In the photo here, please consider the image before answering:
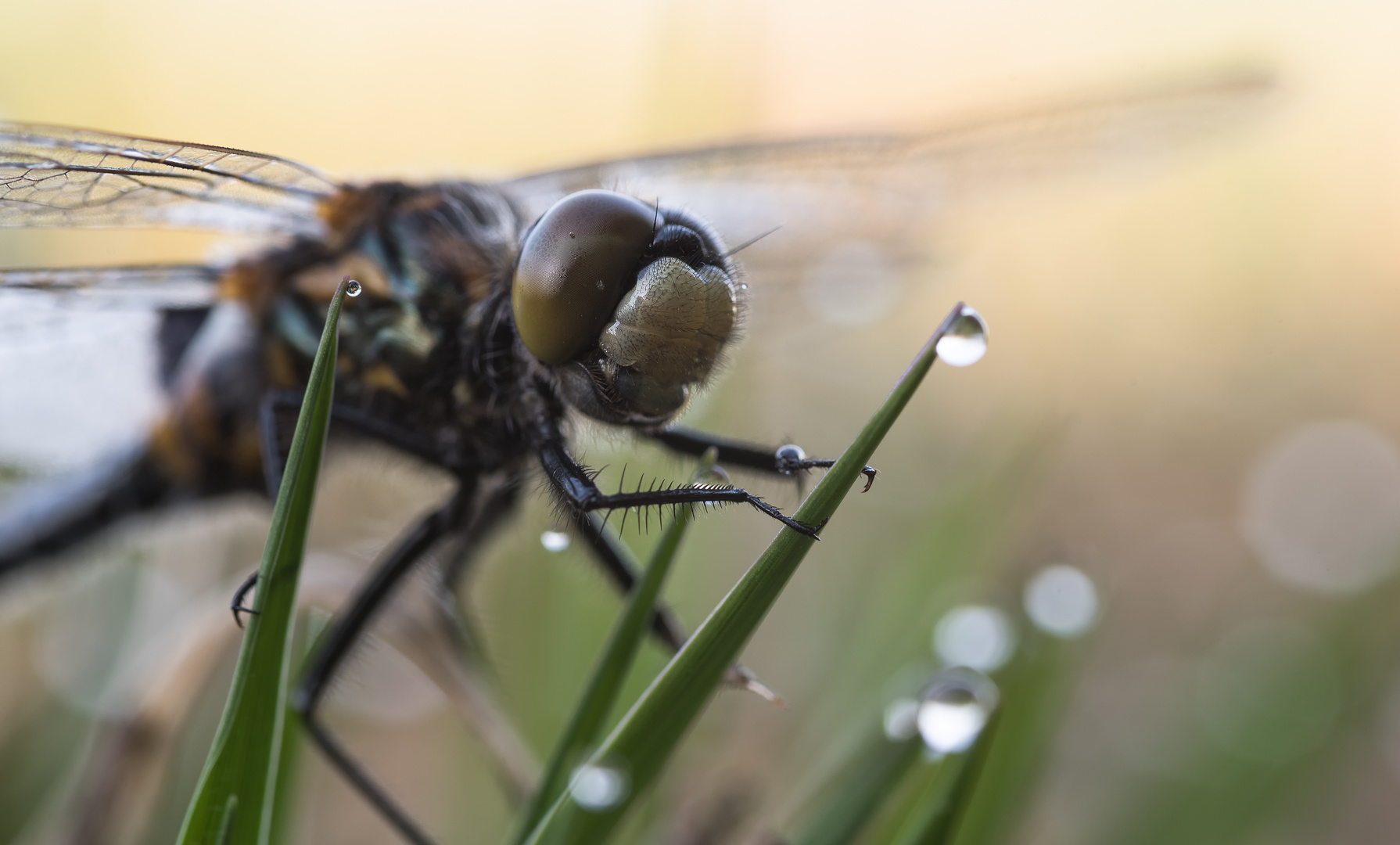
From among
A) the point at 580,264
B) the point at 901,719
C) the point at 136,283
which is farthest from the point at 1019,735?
the point at 136,283

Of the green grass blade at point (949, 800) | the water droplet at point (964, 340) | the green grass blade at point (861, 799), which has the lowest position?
the green grass blade at point (861, 799)

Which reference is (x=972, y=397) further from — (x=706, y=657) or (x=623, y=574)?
(x=706, y=657)

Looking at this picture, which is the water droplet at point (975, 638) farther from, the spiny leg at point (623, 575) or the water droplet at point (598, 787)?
the water droplet at point (598, 787)

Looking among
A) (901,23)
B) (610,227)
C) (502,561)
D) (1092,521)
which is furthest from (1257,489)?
Answer: (610,227)

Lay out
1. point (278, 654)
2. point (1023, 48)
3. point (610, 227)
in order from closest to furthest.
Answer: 1. point (278, 654)
2. point (610, 227)
3. point (1023, 48)

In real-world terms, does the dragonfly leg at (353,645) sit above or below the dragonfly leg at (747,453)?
below

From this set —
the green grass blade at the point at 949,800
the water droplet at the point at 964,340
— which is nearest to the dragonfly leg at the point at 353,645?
the green grass blade at the point at 949,800

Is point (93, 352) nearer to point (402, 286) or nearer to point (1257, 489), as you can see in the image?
point (402, 286)

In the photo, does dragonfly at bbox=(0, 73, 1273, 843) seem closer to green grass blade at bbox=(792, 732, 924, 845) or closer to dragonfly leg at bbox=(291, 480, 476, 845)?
dragonfly leg at bbox=(291, 480, 476, 845)
